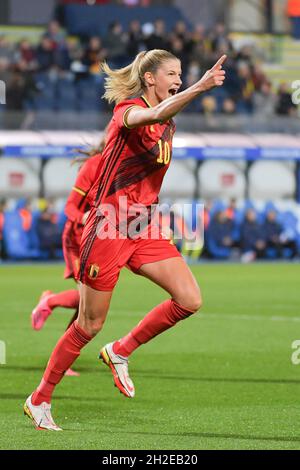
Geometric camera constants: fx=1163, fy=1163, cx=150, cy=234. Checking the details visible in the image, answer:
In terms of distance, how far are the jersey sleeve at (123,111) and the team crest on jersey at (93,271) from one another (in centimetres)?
94

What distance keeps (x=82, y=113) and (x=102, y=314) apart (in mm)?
24497

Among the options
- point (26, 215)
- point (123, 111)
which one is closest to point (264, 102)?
point (26, 215)

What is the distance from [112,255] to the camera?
7.80 metres

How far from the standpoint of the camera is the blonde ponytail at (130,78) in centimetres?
783

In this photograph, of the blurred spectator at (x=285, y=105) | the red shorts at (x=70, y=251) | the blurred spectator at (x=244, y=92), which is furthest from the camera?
the blurred spectator at (x=244, y=92)

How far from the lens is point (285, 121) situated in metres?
32.8

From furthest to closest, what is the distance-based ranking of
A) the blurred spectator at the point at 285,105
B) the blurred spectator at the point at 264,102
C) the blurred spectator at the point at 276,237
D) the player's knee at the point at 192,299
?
the blurred spectator at the point at 264,102, the blurred spectator at the point at 285,105, the blurred spectator at the point at 276,237, the player's knee at the point at 192,299

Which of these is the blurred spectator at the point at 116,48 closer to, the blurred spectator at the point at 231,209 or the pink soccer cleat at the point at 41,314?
the blurred spectator at the point at 231,209

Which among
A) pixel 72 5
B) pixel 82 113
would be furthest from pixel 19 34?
pixel 82 113

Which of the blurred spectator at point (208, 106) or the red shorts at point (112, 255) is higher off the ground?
the red shorts at point (112, 255)

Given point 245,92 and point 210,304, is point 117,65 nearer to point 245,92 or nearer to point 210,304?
point 245,92

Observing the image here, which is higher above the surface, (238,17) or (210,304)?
(238,17)

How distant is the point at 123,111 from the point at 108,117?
22369mm

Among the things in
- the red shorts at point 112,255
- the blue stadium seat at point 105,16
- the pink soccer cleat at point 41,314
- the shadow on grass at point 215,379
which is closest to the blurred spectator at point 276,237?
the blue stadium seat at point 105,16
